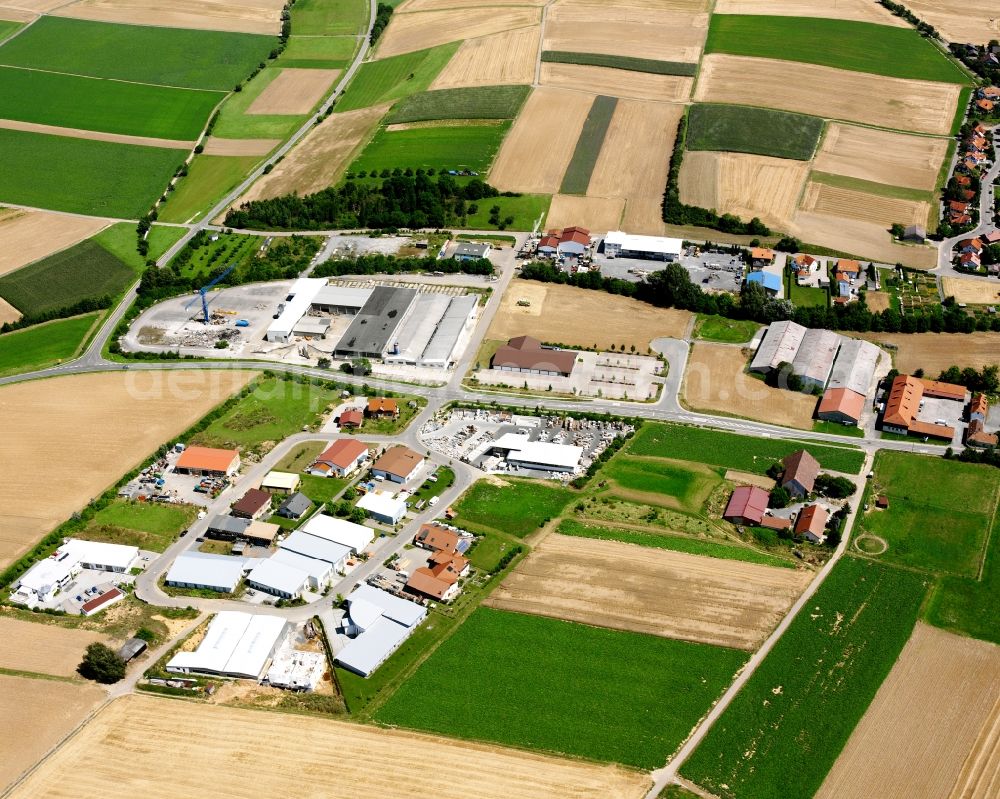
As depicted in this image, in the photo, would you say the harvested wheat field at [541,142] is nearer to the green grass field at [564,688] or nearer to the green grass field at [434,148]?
the green grass field at [434,148]

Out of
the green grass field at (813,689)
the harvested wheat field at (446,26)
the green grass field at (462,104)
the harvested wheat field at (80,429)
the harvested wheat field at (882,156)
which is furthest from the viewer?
the harvested wheat field at (446,26)

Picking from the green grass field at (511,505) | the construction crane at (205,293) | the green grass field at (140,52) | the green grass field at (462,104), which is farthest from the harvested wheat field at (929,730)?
the green grass field at (140,52)

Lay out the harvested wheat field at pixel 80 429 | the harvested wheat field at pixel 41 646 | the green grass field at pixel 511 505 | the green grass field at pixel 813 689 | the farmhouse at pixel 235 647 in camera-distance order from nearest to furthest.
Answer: the green grass field at pixel 813 689 → the farmhouse at pixel 235 647 → the harvested wheat field at pixel 41 646 → the green grass field at pixel 511 505 → the harvested wheat field at pixel 80 429

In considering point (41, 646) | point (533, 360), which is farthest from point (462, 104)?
point (41, 646)

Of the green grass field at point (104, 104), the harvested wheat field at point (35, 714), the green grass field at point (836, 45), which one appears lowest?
the harvested wheat field at point (35, 714)

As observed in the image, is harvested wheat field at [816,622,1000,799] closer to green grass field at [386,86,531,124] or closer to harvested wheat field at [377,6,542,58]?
green grass field at [386,86,531,124]

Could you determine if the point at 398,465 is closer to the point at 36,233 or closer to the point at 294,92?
the point at 36,233

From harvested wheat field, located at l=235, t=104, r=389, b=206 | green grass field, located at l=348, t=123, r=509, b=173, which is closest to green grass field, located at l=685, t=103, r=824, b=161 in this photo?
green grass field, located at l=348, t=123, r=509, b=173
